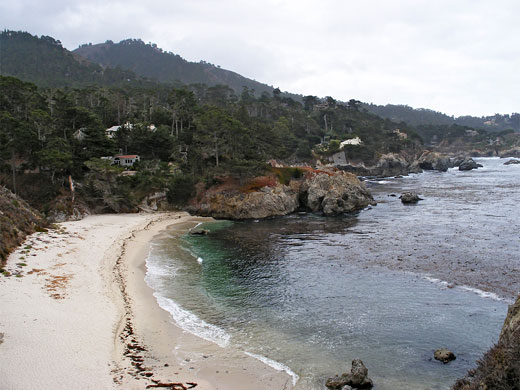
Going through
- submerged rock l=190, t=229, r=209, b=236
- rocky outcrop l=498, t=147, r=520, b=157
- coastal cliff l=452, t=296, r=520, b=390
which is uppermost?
rocky outcrop l=498, t=147, r=520, b=157

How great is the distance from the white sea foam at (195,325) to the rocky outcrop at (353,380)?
17.8ft

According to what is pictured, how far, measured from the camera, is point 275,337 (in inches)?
703

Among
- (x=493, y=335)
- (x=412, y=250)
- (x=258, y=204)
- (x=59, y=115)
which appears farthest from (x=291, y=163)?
(x=493, y=335)

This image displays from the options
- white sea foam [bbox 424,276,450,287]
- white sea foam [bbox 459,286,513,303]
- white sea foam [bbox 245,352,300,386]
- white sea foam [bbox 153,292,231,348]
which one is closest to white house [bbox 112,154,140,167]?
white sea foam [bbox 153,292,231,348]

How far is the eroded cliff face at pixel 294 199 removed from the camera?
2064 inches

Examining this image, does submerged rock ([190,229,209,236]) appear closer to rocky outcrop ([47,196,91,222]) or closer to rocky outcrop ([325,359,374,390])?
rocky outcrop ([47,196,91,222])

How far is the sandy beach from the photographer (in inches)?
532

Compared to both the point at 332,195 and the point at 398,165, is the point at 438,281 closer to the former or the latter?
the point at 332,195

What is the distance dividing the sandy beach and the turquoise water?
4.72 feet

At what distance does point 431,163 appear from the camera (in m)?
133

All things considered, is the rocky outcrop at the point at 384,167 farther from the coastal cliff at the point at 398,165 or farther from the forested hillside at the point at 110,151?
the forested hillside at the point at 110,151

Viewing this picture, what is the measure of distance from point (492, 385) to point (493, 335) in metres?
9.72

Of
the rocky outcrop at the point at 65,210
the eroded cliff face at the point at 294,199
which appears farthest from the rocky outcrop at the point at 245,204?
the rocky outcrop at the point at 65,210

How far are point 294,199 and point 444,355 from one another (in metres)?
43.1
